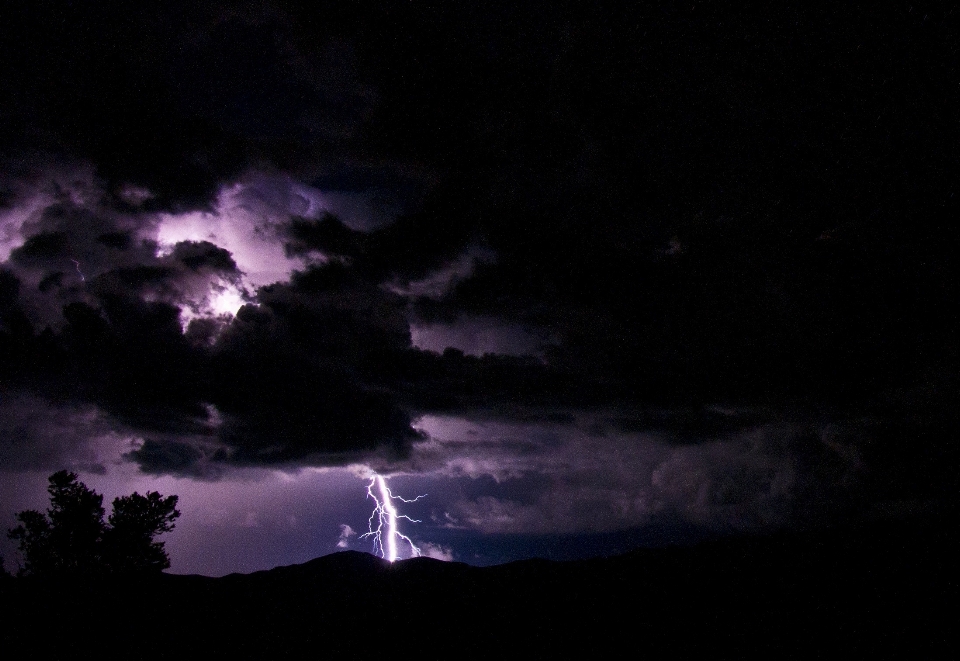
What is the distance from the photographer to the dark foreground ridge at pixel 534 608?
1897 cm

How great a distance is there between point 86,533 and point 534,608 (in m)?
30.7

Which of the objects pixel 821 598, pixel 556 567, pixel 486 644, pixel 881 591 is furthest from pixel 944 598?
pixel 486 644

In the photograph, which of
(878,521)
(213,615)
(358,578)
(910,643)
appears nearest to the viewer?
(910,643)

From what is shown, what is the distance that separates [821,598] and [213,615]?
900 inches

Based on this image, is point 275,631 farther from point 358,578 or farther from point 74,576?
point 74,576

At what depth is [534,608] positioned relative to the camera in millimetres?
21500

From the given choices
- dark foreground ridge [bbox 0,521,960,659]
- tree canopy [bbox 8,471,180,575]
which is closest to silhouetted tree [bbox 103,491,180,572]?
tree canopy [bbox 8,471,180,575]

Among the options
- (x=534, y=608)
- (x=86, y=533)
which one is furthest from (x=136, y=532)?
(x=534, y=608)

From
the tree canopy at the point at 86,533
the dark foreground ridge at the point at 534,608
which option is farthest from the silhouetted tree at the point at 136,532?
the dark foreground ridge at the point at 534,608

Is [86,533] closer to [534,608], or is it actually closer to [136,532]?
[136,532]

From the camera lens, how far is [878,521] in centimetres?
2805

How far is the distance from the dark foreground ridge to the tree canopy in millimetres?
14891

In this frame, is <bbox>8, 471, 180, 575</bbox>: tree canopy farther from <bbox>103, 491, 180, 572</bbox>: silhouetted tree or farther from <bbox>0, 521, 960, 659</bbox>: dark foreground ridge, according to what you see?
<bbox>0, 521, 960, 659</bbox>: dark foreground ridge

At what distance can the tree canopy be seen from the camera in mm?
34938
